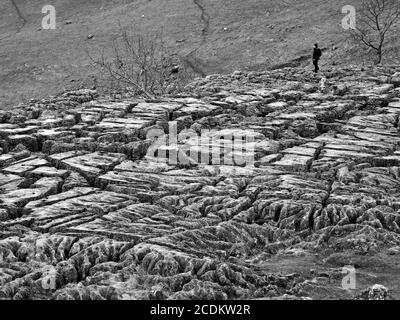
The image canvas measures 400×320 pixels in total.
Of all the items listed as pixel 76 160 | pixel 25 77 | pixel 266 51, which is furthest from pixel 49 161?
pixel 25 77

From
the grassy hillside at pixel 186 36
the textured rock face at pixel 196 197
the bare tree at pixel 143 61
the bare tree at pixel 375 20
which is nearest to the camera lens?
the textured rock face at pixel 196 197

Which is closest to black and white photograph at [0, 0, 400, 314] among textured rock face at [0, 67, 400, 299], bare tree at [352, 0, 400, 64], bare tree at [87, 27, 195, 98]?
textured rock face at [0, 67, 400, 299]

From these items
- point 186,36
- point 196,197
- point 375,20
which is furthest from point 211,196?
point 186,36

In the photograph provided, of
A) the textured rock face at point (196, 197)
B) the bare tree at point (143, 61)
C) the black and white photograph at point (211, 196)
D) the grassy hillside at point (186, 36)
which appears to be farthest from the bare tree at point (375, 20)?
the textured rock face at point (196, 197)

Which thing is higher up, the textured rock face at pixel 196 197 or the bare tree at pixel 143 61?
the bare tree at pixel 143 61

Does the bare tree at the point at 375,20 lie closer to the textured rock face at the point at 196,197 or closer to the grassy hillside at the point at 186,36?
the grassy hillside at the point at 186,36

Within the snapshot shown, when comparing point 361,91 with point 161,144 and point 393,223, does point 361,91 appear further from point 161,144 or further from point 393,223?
point 393,223
